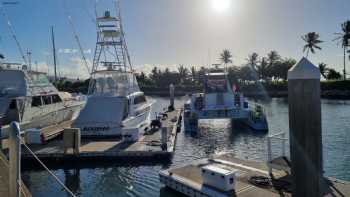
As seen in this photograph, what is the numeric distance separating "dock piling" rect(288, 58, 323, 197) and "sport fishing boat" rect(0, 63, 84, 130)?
18.2 m

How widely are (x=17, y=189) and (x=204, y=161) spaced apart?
26.7ft

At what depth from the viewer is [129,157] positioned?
14.7 m

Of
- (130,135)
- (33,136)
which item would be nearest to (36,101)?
(33,136)

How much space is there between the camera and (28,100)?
20.0 meters

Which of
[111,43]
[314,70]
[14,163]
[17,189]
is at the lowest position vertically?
[17,189]

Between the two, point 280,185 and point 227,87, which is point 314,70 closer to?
point 280,185

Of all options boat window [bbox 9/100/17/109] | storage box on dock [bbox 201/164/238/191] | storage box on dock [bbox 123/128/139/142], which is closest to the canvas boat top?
boat window [bbox 9/100/17/109]

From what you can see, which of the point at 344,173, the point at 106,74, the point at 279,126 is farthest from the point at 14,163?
the point at 279,126

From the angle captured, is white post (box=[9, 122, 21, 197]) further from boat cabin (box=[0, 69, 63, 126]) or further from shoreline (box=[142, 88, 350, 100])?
shoreline (box=[142, 88, 350, 100])

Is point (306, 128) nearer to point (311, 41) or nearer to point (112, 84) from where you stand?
point (112, 84)

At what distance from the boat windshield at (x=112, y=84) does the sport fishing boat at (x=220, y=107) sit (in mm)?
5475

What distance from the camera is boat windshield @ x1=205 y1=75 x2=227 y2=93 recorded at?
89.9ft

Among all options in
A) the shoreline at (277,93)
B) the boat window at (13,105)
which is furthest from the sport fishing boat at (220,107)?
the shoreline at (277,93)

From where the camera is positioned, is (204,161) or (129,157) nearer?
(204,161)
